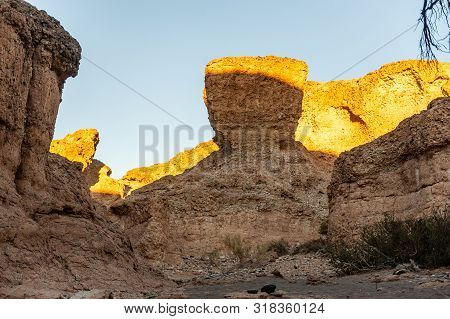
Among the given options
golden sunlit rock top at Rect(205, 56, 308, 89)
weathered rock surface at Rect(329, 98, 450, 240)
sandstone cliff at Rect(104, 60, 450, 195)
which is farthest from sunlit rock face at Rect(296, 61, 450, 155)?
weathered rock surface at Rect(329, 98, 450, 240)

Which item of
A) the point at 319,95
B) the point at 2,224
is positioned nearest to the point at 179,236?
the point at 2,224

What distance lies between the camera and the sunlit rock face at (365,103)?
131 ft

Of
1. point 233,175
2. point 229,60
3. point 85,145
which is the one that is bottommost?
point 233,175

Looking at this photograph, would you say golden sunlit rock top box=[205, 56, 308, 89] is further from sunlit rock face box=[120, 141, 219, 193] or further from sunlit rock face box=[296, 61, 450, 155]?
sunlit rock face box=[120, 141, 219, 193]

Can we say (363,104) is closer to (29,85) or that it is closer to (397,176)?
(397,176)

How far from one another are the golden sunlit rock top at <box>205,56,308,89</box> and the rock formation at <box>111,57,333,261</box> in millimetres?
60

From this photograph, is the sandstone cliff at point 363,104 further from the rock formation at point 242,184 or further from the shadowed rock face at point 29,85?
the shadowed rock face at point 29,85

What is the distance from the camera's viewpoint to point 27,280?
6.31m

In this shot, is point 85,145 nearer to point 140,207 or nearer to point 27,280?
point 140,207

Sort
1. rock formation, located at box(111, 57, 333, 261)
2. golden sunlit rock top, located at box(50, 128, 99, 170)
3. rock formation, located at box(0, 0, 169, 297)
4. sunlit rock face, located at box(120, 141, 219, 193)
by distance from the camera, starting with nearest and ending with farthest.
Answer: rock formation, located at box(0, 0, 169, 297) → rock formation, located at box(111, 57, 333, 261) → golden sunlit rock top, located at box(50, 128, 99, 170) → sunlit rock face, located at box(120, 141, 219, 193)

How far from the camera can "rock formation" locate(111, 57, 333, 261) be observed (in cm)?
2102

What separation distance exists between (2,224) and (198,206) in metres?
19.4

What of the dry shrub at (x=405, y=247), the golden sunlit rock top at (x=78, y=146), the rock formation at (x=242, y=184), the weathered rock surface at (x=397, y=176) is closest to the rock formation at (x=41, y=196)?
the dry shrub at (x=405, y=247)

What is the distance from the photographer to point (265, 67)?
31969mm
